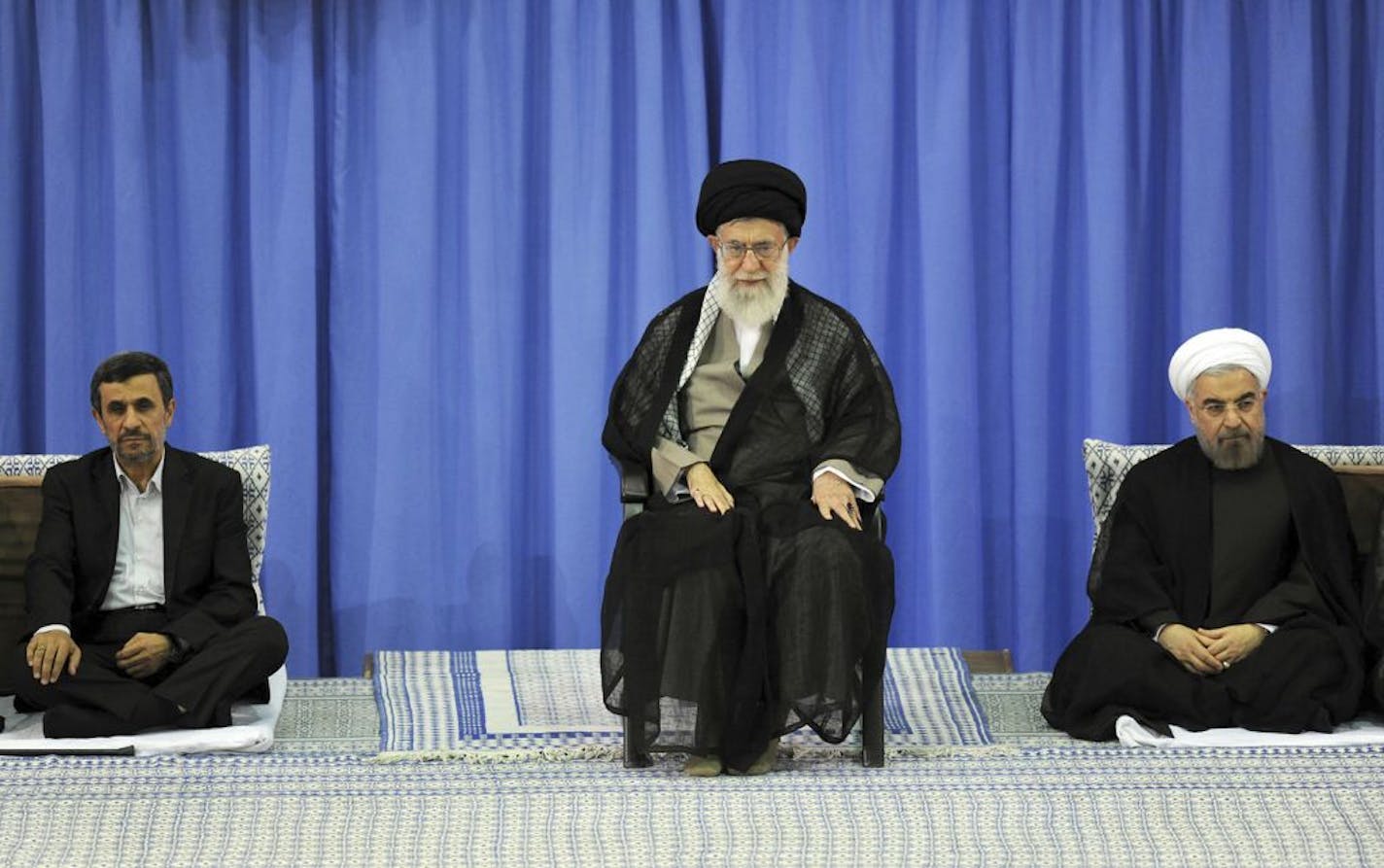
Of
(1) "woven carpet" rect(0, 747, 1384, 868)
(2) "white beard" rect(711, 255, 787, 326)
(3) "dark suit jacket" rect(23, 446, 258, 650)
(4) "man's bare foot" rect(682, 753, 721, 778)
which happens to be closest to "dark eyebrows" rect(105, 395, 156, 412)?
(3) "dark suit jacket" rect(23, 446, 258, 650)

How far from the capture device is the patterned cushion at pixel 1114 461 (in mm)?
4898

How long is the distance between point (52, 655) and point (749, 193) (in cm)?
187

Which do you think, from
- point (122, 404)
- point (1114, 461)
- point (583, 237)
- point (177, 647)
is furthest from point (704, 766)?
point (583, 237)

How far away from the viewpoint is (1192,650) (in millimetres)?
4398

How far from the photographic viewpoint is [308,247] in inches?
216

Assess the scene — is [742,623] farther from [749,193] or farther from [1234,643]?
[1234,643]

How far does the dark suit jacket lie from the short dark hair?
167 millimetres

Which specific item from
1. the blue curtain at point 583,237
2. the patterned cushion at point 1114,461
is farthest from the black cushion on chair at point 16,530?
the patterned cushion at point 1114,461

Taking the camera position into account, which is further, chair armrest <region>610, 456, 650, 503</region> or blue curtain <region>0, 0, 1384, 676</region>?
blue curtain <region>0, 0, 1384, 676</region>

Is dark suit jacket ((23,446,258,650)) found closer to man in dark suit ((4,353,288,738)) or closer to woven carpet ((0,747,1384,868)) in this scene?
man in dark suit ((4,353,288,738))

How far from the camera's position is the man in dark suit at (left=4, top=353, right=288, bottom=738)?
4.35 m

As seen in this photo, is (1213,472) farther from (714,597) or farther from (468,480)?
(468,480)

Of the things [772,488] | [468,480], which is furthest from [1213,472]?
[468,480]

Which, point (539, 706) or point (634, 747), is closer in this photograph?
→ point (634, 747)
